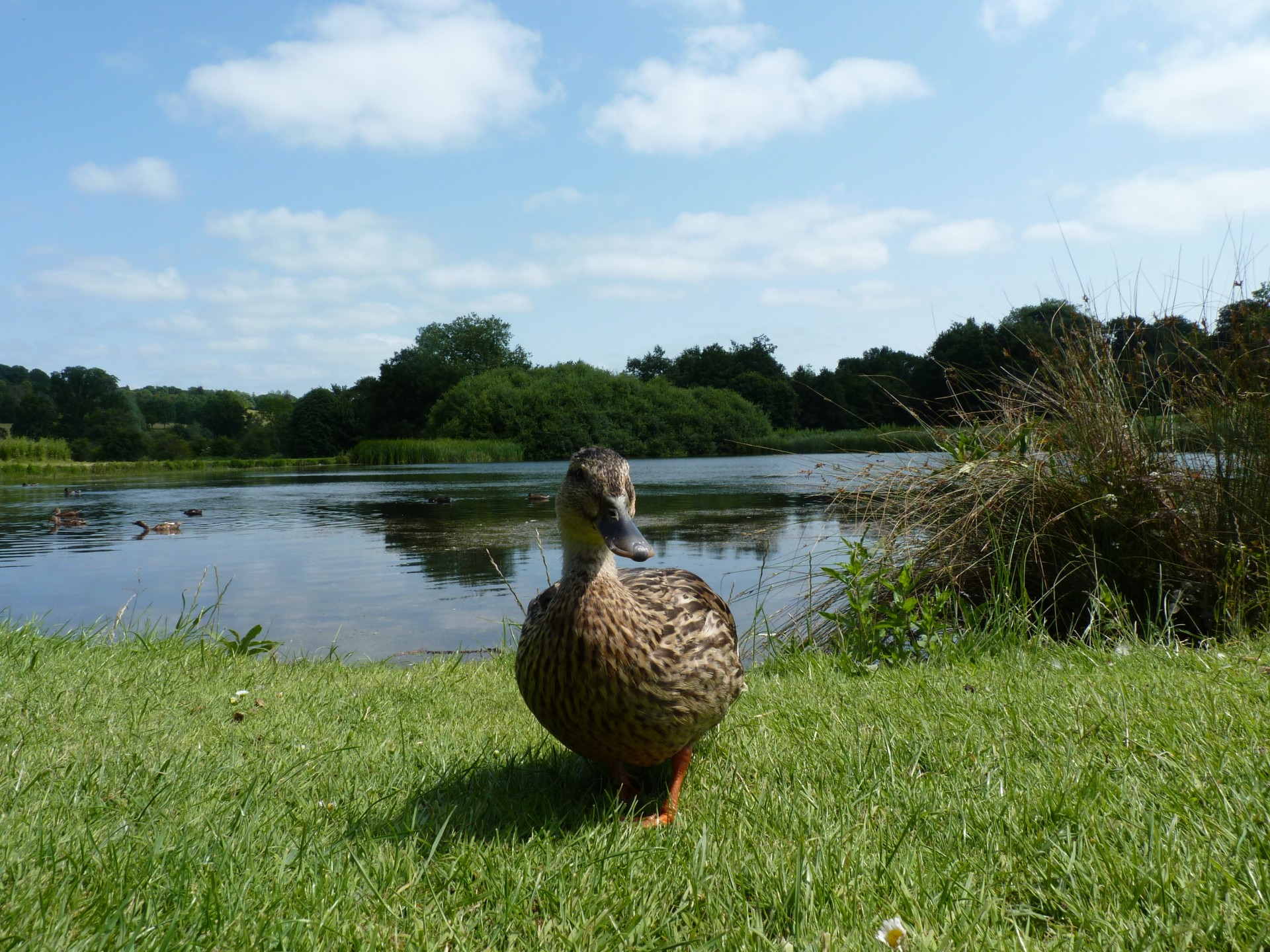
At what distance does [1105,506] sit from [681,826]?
4.19 meters

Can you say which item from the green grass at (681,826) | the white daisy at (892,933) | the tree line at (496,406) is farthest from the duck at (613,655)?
the tree line at (496,406)

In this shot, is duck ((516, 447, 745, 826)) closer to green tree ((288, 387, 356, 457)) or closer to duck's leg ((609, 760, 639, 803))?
duck's leg ((609, 760, 639, 803))

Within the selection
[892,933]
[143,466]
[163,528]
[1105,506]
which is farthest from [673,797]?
[143,466]

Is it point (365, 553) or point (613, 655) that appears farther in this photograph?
point (365, 553)

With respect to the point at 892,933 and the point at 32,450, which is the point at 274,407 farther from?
the point at 892,933

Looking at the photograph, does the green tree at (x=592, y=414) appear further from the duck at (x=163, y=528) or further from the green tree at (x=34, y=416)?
the duck at (x=163, y=528)

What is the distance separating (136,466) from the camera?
49.8 metres

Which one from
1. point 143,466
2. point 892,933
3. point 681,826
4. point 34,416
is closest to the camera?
point 892,933

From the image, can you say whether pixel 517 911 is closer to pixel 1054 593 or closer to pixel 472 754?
pixel 472 754

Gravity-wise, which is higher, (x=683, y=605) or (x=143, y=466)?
(x=143, y=466)

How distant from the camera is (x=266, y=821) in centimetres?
224

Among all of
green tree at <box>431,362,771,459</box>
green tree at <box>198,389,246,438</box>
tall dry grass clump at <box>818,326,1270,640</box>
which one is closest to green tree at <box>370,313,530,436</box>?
green tree at <box>431,362,771,459</box>

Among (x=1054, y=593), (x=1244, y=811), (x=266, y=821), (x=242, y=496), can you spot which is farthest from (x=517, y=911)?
(x=242, y=496)

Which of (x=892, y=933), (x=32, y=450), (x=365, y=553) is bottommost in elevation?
(x=365, y=553)
